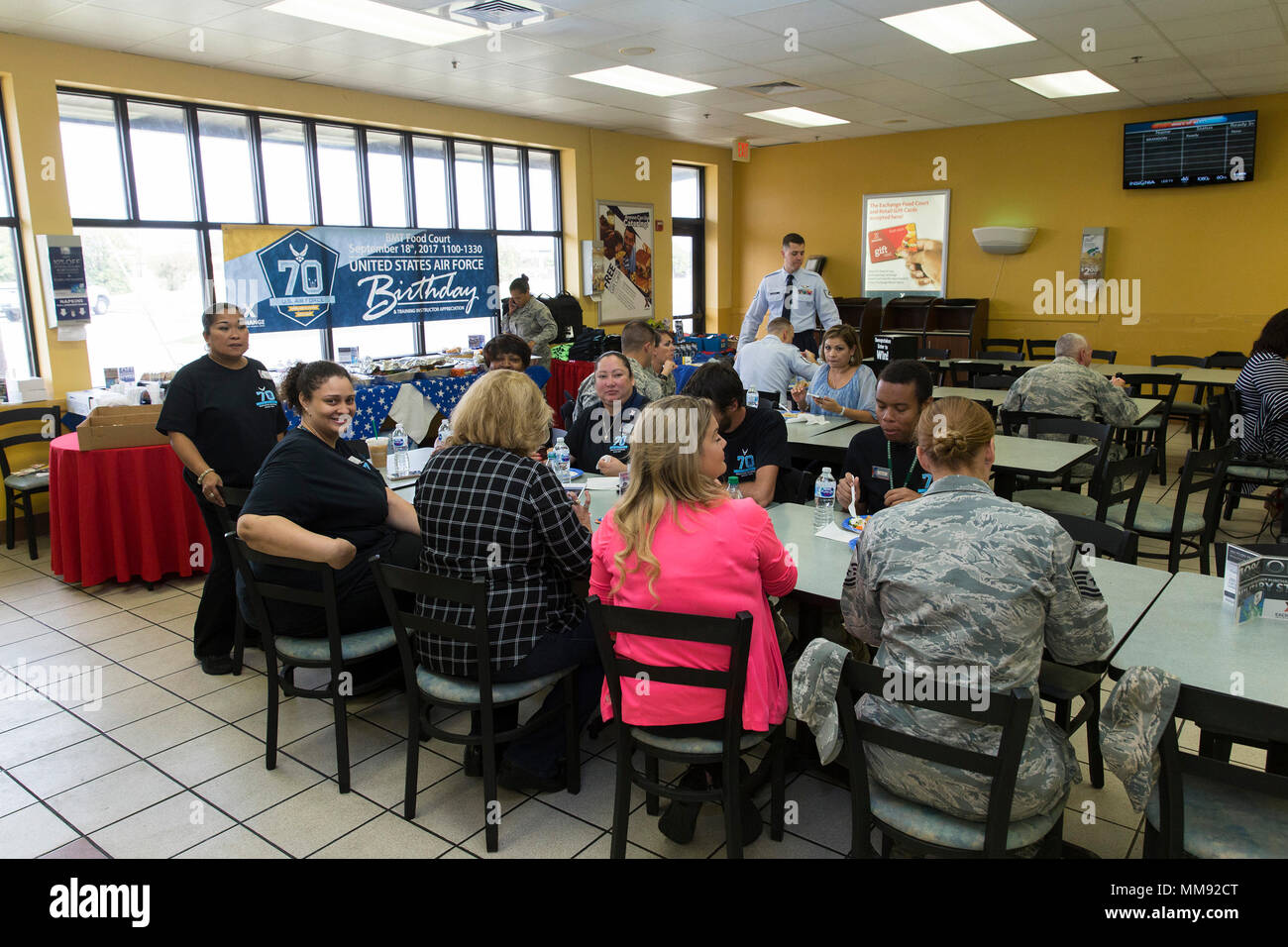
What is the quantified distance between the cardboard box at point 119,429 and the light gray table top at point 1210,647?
485 centimetres

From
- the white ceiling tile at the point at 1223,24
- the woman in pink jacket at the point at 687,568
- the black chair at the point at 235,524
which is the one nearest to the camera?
the woman in pink jacket at the point at 687,568

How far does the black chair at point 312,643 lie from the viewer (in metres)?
2.80

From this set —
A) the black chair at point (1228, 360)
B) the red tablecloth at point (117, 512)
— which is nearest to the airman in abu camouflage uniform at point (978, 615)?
the red tablecloth at point (117, 512)

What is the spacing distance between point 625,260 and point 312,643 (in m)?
8.46

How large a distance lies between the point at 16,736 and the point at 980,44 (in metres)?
7.45

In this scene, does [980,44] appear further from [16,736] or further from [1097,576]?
[16,736]

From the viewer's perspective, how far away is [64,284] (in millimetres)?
6160

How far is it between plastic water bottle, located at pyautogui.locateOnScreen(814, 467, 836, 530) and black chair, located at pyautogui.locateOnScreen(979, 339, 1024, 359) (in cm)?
Result: 720

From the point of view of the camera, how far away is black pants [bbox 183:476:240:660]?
12.8ft

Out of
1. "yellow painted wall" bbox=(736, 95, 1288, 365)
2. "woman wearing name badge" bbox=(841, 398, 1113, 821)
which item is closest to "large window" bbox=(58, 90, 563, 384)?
"yellow painted wall" bbox=(736, 95, 1288, 365)

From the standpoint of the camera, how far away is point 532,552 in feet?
8.75

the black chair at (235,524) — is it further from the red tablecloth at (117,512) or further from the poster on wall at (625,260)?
the poster on wall at (625,260)
